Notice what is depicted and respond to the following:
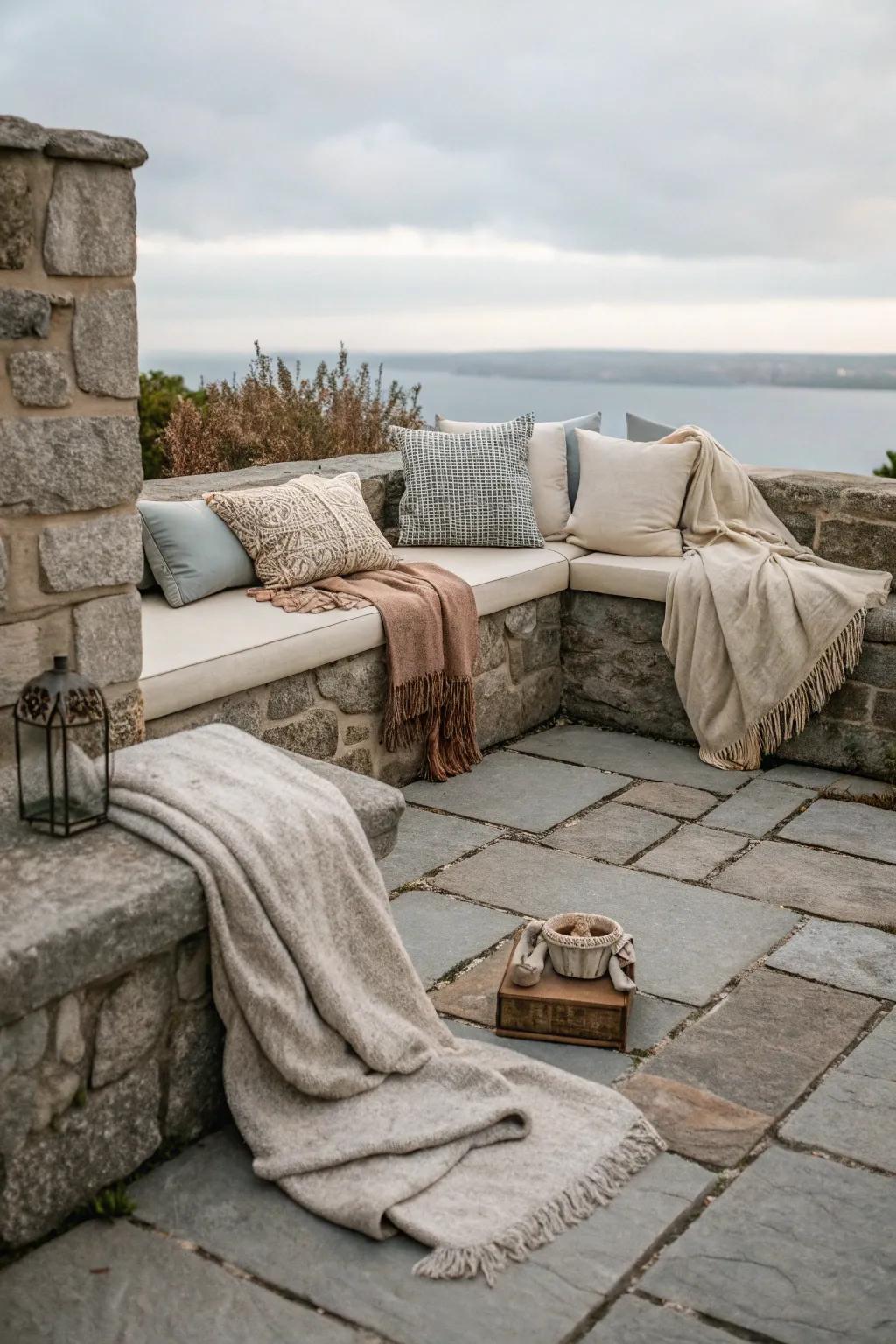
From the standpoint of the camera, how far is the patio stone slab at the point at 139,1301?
5.88ft

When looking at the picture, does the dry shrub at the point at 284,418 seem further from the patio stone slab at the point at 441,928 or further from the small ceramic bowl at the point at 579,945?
the small ceramic bowl at the point at 579,945

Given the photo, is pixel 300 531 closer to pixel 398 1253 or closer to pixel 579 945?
pixel 579 945

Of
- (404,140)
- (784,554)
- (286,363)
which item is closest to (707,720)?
(784,554)

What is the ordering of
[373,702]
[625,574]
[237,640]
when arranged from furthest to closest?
[625,574]
[373,702]
[237,640]

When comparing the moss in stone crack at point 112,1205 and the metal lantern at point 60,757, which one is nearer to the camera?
the moss in stone crack at point 112,1205

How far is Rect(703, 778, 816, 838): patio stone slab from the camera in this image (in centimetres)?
389

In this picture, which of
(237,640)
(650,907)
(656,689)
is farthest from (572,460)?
(650,907)

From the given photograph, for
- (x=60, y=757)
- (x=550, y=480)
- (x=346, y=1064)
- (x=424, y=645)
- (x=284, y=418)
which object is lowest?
(x=346, y=1064)

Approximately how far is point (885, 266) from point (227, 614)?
7.30 m

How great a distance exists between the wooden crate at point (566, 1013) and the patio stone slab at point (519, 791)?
119 centimetres

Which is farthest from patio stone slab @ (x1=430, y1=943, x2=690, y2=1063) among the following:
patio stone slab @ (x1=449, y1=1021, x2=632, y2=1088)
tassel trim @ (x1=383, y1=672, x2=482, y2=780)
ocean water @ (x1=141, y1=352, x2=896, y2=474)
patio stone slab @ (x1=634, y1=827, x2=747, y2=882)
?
ocean water @ (x1=141, y1=352, x2=896, y2=474)

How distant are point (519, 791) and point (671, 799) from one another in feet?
1.53

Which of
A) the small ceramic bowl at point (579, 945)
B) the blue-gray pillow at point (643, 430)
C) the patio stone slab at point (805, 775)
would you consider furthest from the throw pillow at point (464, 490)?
the small ceramic bowl at point (579, 945)

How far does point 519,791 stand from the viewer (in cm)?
412
